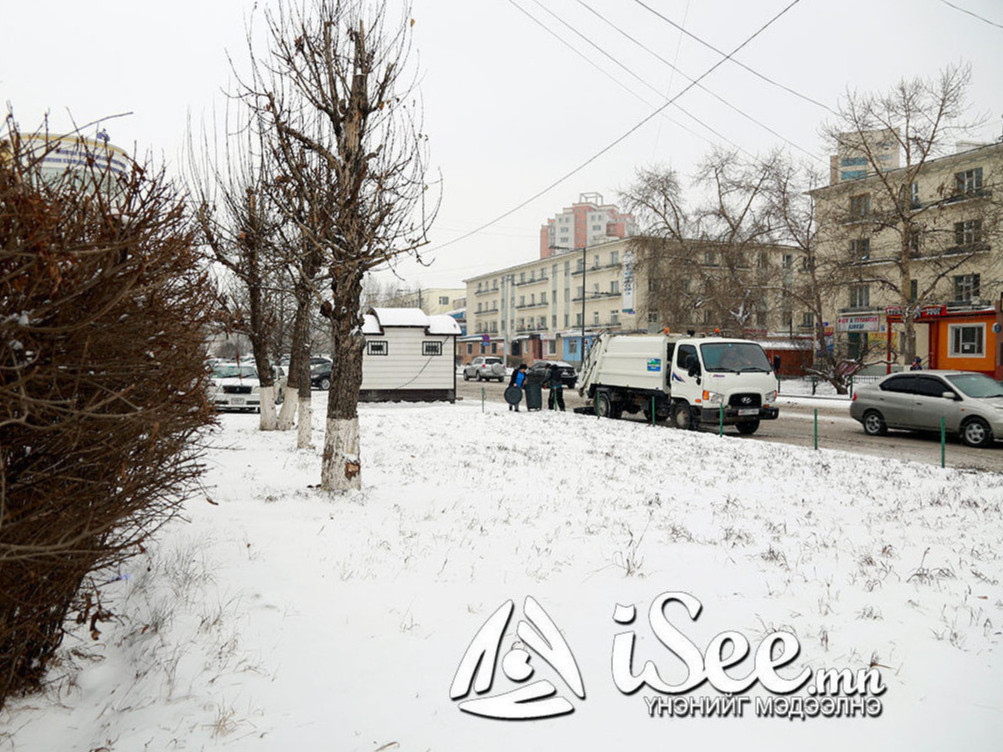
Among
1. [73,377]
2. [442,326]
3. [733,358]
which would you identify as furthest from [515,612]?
[442,326]

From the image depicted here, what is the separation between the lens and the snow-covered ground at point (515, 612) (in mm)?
3156

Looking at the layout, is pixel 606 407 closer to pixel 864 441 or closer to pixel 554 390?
pixel 554 390

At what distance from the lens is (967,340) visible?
98.3 ft

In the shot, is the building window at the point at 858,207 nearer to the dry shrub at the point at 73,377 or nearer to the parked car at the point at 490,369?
the parked car at the point at 490,369

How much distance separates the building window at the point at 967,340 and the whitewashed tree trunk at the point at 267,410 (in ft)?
94.8

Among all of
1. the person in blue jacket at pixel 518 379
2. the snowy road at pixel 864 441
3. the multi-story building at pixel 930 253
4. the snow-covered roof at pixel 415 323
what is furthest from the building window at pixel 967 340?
the snow-covered roof at pixel 415 323

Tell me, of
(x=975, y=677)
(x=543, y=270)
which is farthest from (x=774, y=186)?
(x=543, y=270)

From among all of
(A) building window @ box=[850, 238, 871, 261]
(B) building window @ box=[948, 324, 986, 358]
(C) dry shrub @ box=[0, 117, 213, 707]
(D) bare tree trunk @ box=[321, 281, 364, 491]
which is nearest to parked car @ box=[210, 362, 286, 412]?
(D) bare tree trunk @ box=[321, 281, 364, 491]

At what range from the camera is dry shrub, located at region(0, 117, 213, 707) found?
2.33 m

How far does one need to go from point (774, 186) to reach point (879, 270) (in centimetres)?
1410

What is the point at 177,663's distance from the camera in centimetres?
362

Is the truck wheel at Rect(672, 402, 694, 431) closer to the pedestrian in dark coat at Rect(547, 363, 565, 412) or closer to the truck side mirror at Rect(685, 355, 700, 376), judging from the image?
the truck side mirror at Rect(685, 355, 700, 376)

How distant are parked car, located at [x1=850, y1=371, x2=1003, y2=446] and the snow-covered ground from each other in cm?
656

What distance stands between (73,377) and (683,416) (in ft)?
53.3
